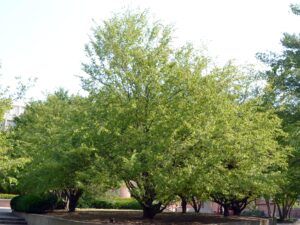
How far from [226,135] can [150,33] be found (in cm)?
484

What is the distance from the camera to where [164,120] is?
1569cm

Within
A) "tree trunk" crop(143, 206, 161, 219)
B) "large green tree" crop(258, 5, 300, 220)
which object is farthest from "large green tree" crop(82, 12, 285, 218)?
"large green tree" crop(258, 5, 300, 220)

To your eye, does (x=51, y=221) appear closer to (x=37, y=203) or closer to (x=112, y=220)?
(x=112, y=220)

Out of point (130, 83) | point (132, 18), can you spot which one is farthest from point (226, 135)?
point (132, 18)

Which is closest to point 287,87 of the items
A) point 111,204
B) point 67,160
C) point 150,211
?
point 150,211

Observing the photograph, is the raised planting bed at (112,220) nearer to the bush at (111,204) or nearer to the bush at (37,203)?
the bush at (37,203)

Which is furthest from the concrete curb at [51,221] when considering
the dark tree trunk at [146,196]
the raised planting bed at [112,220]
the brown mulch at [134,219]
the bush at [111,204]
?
the bush at [111,204]

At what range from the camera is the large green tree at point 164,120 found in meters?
15.3

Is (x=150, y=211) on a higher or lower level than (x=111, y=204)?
lower

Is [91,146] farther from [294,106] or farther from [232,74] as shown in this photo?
[294,106]

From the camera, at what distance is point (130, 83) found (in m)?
16.8

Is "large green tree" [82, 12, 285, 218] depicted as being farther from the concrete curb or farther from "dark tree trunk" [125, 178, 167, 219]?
the concrete curb

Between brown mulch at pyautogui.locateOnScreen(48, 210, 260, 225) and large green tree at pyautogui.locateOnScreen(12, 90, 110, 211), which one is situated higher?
large green tree at pyautogui.locateOnScreen(12, 90, 110, 211)

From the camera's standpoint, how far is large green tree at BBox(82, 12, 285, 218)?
15.3 metres
